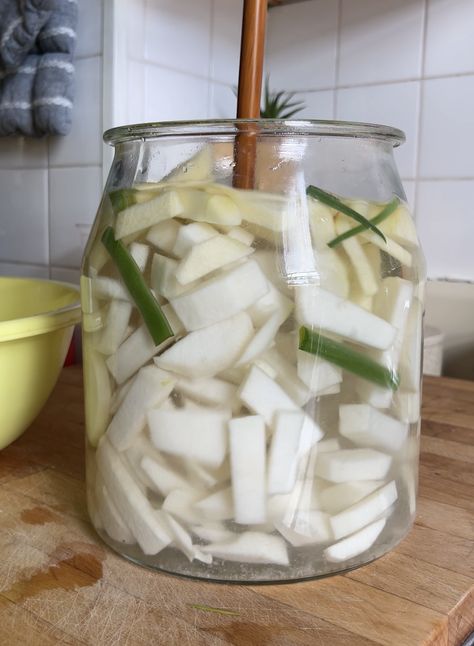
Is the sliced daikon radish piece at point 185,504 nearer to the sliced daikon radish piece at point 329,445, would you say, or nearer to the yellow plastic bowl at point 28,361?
the sliced daikon radish piece at point 329,445

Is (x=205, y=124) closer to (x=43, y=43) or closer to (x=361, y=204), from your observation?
(x=361, y=204)

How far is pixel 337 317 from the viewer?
1.30 ft

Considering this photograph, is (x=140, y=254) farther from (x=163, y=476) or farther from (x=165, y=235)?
(x=163, y=476)

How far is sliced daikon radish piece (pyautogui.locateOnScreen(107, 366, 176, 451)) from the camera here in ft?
1.30

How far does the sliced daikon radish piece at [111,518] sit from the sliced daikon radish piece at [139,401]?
1.6 inches

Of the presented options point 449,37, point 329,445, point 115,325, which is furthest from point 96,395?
point 449,37

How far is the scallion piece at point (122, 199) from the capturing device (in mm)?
425

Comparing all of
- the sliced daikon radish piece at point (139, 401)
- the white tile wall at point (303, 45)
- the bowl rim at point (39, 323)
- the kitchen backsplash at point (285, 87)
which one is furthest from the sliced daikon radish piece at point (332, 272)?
the white tile wall at point (303, 45)

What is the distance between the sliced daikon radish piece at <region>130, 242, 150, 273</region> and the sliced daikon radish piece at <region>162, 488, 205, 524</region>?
0.44 feet

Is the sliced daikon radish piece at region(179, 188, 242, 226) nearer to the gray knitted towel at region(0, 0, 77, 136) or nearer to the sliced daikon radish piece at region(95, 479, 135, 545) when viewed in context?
the sliced daikon radish piece at region(95, 479, 135, 545)

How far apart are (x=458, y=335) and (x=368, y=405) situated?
2.31 feet

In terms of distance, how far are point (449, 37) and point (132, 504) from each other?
91 cm

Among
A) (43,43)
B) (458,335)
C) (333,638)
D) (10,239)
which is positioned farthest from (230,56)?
(333,638)

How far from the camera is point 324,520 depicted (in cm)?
41
